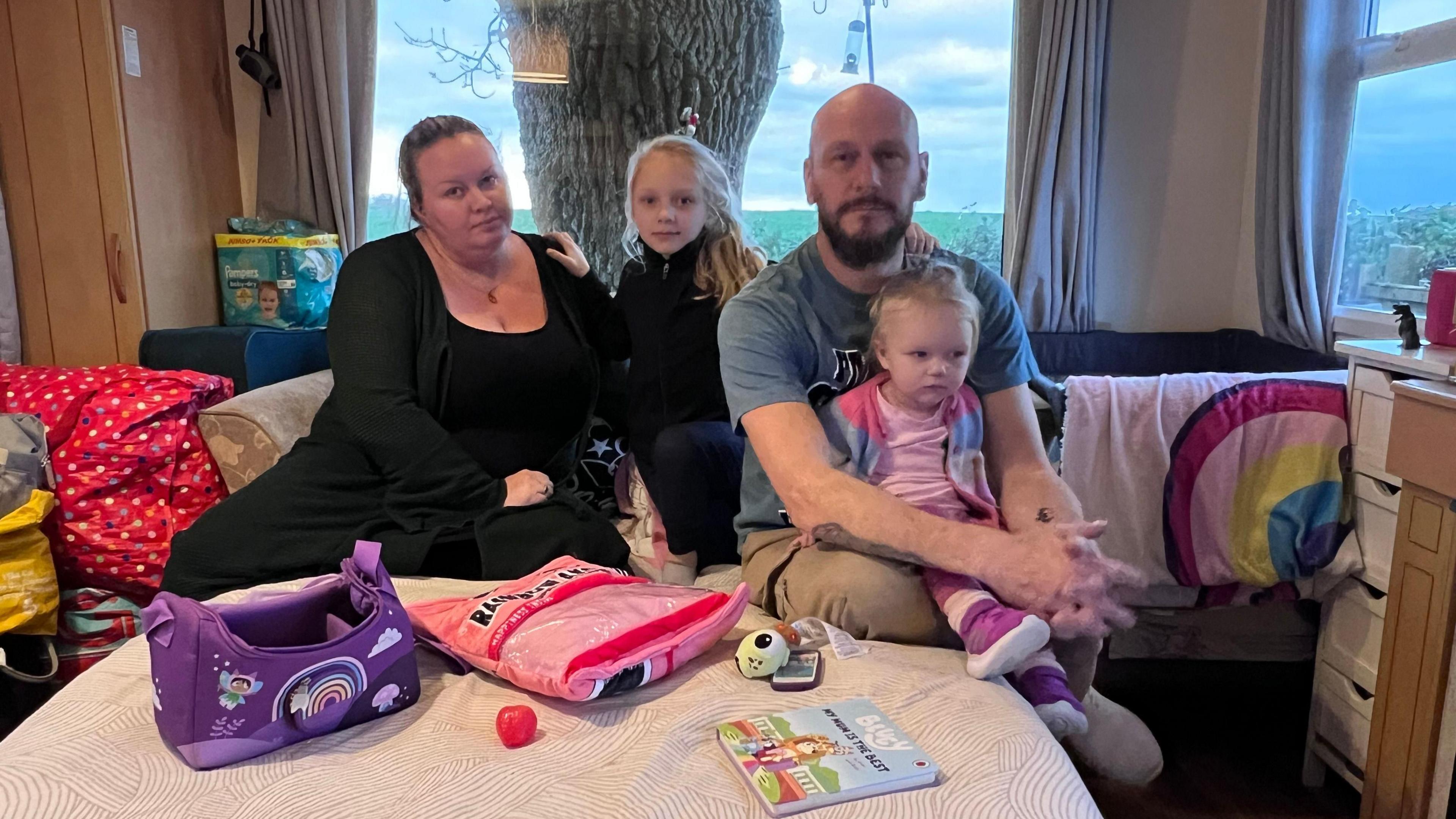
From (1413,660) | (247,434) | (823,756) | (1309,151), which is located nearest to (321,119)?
(247,434)

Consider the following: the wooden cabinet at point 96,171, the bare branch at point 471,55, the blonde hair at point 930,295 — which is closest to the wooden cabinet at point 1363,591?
the blonde hair at point 930,295

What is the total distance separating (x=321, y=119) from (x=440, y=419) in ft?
4.83

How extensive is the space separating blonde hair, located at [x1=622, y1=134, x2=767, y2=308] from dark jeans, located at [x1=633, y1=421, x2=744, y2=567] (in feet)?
0.90

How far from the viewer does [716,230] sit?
5.80 feet

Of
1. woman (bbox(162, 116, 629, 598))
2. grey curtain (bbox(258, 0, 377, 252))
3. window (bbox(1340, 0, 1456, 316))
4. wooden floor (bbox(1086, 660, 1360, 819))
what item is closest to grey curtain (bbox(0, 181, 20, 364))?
grey curtain (bbox(258, 0, 377, 252))

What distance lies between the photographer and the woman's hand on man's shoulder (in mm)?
1825

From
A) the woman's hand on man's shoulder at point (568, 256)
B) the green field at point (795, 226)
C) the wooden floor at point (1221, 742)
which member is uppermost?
the green field at point (795, 226)

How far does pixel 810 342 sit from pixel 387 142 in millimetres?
2003

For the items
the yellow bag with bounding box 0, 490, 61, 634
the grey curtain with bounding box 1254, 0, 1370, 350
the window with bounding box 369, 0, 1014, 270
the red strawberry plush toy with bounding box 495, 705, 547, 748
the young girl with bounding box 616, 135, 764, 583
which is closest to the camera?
the red strawberry plush toy with bounding box 495, 705, 547, 748

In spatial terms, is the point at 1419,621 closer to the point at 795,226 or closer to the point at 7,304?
the point at 795,226

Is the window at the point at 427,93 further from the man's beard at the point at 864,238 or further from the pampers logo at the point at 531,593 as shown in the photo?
the pampers logo at the point at 531,593

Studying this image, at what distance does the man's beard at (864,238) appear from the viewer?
4.50 feet

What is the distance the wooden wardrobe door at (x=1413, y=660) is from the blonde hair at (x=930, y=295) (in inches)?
29.9

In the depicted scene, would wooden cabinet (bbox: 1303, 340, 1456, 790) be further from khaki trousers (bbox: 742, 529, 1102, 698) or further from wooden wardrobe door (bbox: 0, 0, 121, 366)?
wooden wardrobe door (bbox: 0, 0, 121, 366)
